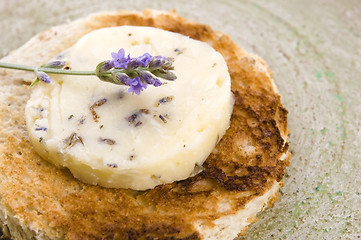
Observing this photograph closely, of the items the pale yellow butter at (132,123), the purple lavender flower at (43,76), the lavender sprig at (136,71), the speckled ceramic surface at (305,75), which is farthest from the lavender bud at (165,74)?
the speckled ceramic surface at (305,75)

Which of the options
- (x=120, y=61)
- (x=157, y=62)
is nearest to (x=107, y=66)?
(x=120, y=61)

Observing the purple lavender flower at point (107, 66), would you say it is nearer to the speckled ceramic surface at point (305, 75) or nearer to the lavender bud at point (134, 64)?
the lavender bud at point (134, 64)

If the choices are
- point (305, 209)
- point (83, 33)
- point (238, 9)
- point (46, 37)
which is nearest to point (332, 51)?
point (238, 9)

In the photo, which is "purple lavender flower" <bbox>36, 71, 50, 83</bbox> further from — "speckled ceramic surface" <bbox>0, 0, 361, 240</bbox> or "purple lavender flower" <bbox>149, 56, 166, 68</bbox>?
"speckled ceramic surface" <bbox>0, 0, 361, 240</bbox>

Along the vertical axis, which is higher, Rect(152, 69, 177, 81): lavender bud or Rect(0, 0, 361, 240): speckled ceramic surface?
Rect(152, 69, 177, 81): lavender bud

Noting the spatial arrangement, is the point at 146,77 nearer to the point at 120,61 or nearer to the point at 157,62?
the point at 157,62

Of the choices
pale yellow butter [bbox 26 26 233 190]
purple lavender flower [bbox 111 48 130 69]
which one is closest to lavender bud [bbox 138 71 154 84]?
purple lavender flower [bbox 111 48 130 69]
